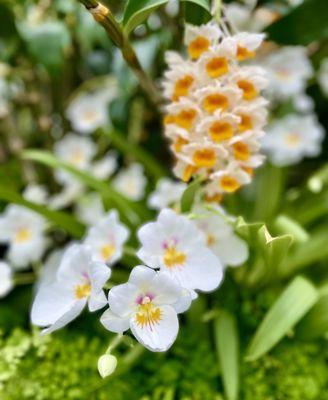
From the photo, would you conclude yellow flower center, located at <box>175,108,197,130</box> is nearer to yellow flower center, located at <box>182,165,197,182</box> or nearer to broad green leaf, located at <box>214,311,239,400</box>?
yellow flower center, located at <box>182,165,197,182</box>

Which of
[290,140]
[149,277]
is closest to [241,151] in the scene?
[149,277]

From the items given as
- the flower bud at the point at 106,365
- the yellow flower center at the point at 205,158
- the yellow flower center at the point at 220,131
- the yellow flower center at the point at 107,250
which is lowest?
the yellow flower center at the point at 107,250

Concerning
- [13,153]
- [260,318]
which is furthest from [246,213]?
[13,153]

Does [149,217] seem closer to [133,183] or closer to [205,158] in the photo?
[133,183]

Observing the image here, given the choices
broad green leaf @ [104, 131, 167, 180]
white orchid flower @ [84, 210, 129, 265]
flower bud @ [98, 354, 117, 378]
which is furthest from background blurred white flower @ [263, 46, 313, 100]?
flower bud @ [98, 354, 117, 378]

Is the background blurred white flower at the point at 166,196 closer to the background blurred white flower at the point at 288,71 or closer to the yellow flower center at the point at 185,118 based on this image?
the yellow flower center at the point at 185,118

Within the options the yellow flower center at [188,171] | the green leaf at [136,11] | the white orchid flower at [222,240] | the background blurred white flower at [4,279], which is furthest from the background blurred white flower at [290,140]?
the background blurred white flower at [4,279]
